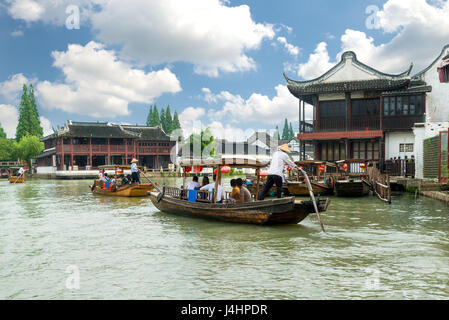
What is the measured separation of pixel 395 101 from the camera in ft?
69.7

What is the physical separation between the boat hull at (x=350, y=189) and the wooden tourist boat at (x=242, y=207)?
6.91m

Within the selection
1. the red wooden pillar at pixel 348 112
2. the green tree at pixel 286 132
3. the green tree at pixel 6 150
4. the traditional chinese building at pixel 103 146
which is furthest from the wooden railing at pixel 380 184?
the green tree at pixel 286 132

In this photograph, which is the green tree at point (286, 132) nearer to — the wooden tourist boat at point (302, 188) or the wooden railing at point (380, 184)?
the wooden railing at point (380, 184)

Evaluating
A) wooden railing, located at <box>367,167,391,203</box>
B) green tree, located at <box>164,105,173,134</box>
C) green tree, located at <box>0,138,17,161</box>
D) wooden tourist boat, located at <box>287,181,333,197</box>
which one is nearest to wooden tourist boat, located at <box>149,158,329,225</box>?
wooden railing, located at <box>367,167,391,203</box>

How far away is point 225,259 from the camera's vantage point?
5.97 meters

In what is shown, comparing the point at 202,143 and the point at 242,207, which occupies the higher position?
the point at 202,143

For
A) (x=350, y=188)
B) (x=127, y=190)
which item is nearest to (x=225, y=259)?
(x=350, y=188)

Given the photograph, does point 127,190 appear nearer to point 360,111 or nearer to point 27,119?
point 360,111

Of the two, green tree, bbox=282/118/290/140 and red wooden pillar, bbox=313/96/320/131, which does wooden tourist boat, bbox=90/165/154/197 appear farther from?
green tree, bbox=282/118/290/140

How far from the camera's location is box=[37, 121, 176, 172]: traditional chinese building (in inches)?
1478

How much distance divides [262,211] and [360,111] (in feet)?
55.0

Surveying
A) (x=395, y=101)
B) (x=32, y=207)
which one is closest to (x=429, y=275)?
(x=32, y=207)

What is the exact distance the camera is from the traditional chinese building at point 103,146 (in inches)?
1478

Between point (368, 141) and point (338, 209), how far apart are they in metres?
11.9
